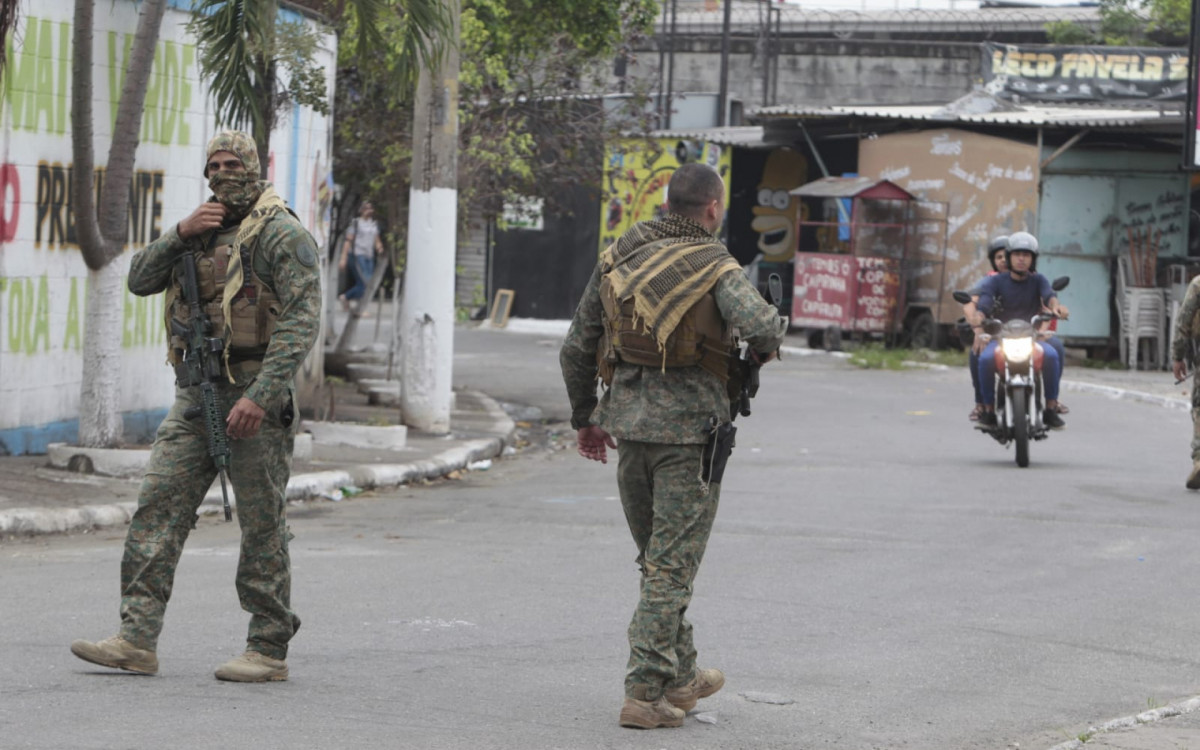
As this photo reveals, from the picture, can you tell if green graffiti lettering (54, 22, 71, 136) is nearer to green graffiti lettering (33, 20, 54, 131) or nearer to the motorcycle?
green graffiti lettering (33, 20, 54, 131)

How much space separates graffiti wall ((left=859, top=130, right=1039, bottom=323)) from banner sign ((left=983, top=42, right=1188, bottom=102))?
241 centimetres

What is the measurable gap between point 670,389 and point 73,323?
7791 millimetres

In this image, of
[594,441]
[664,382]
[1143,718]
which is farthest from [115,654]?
[1143,718]

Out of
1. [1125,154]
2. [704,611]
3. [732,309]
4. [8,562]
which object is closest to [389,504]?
[8,562]

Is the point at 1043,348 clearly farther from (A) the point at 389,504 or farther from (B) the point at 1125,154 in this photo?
(B) the point at 1125,154

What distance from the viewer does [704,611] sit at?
775 centimetres

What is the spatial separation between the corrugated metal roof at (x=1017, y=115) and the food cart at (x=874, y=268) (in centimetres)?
114

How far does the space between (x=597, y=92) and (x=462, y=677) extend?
15.5m

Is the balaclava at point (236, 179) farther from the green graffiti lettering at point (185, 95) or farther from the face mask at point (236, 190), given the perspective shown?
the green graffiti lettering at point (185, 95)

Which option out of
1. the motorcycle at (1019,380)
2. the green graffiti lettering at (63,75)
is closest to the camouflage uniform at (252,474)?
the green graffiti lettering at (63,75)

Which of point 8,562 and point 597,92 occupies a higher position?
point 597,92

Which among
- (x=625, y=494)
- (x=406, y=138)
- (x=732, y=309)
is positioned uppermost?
(x=406, y=138)

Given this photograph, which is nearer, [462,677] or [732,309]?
[732,309]

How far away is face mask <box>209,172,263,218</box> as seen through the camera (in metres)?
6.02
